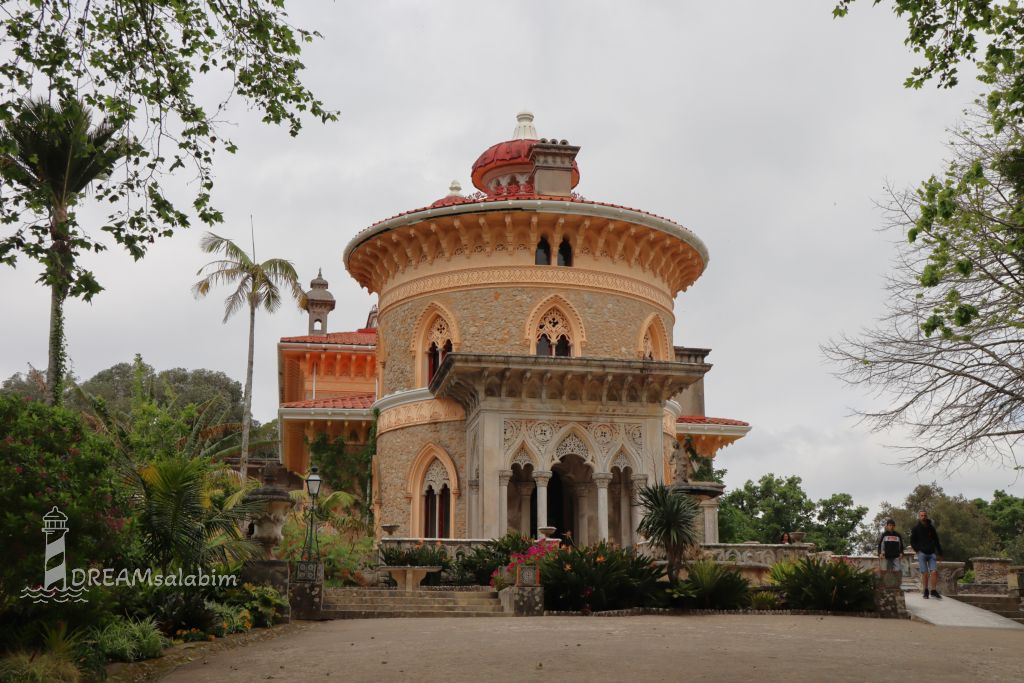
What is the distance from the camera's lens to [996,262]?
600 inches

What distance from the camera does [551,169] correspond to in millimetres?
26406

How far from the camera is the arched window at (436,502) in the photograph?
968 inches

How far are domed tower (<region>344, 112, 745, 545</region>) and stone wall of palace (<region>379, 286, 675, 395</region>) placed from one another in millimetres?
35

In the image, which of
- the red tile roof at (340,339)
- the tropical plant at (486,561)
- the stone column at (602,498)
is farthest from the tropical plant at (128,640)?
the red tile roof at (340,339)

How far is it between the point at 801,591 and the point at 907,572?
10765 millimetres

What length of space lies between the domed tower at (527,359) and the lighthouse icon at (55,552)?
1326cm

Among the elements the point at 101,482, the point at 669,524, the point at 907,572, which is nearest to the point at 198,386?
the point at 907,572

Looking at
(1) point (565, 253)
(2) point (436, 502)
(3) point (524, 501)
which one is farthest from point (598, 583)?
(1) point (565, 253)

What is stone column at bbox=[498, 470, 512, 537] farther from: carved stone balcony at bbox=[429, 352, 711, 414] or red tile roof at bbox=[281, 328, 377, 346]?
red tile roof at bbox=[281, 328, 377, 346]

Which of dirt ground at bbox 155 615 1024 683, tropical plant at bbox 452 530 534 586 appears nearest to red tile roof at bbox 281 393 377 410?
tropical plant at bbox 452 530 534 586

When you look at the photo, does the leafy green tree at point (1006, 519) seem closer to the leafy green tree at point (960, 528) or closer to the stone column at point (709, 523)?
the leafy green tree at point (960, 528)

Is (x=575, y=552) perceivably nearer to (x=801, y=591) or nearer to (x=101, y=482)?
(x=801, y=591)

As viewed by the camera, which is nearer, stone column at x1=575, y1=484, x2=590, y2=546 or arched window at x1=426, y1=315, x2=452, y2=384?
stone column at x1=575, y1=484, x2=590, y2=546

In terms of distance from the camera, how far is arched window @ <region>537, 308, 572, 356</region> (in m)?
24.9
